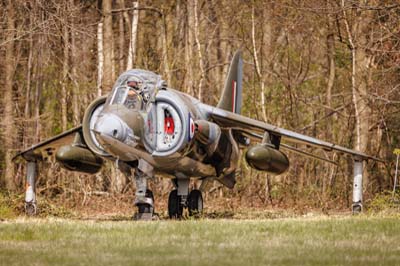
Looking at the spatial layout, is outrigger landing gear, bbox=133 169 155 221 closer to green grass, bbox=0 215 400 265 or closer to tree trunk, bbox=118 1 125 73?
green grass, bbox=0 215 400 265

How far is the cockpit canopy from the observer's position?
15.1m

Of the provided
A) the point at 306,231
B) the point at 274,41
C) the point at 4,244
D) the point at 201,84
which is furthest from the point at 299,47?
the point at 4,244

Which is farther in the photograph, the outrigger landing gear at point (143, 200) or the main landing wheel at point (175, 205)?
the main landing wheel at point (175, 205)

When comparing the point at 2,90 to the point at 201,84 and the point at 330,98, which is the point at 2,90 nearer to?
the point at 201,84

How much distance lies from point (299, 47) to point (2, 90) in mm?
8425

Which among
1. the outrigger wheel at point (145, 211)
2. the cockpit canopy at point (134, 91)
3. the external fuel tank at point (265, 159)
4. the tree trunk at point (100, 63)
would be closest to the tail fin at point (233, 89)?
the external fuel tank at point (265, 159)

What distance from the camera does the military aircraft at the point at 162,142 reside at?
14992mm

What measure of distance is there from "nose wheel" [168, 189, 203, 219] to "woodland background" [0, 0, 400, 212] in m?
4.04

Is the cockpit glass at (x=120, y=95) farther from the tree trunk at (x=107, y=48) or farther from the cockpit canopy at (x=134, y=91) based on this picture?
the tree trunk at (x=107, y=48)

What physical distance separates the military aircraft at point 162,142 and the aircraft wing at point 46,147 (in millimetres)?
66

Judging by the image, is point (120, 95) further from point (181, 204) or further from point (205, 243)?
point (205, 243)

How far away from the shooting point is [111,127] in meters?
14.4

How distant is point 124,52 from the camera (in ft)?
86.9

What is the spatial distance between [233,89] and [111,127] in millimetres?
4179
